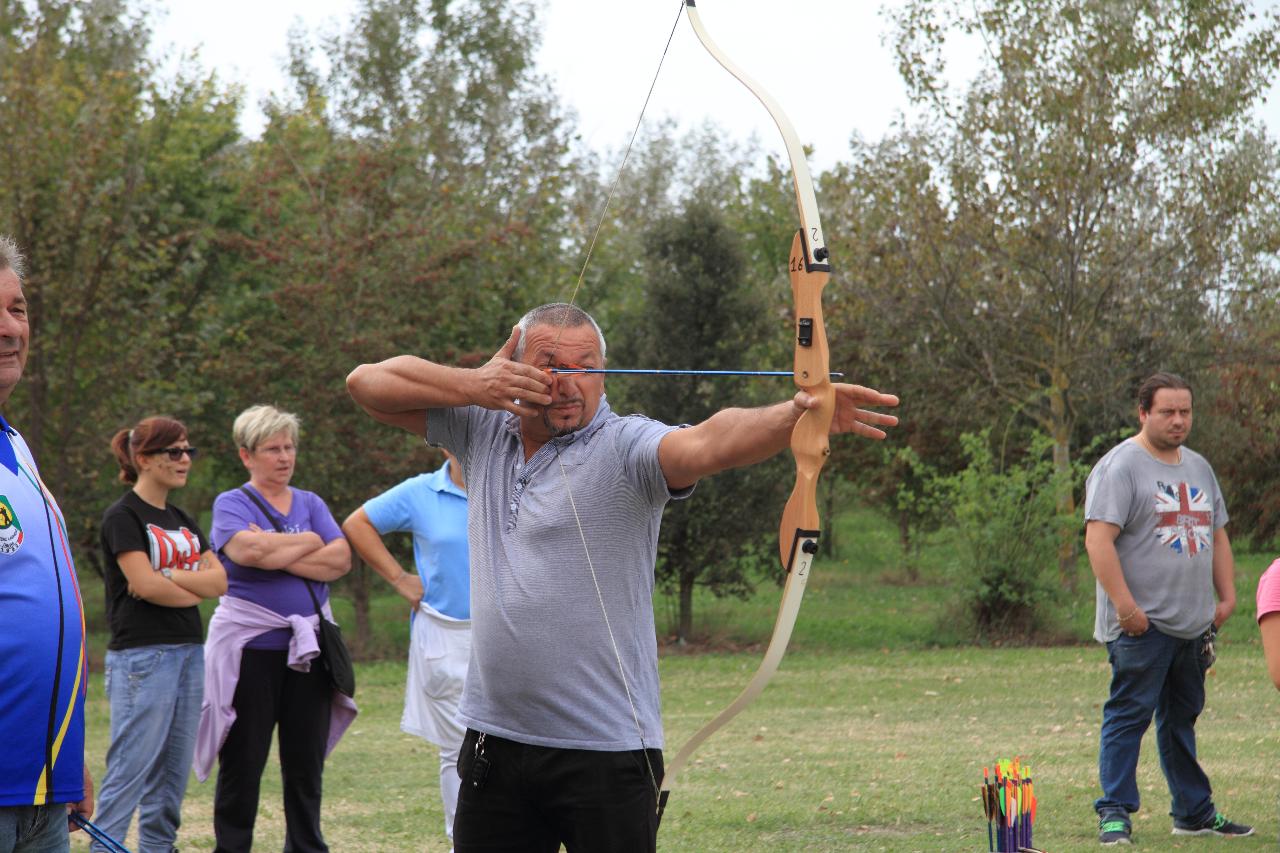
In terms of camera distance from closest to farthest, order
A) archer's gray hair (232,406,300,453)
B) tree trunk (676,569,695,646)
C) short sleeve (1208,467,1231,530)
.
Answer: archer's gray hair (232,406,300,453) → short sleeve (1208,467,1231,530) → tree trunk (676,569,695,646)

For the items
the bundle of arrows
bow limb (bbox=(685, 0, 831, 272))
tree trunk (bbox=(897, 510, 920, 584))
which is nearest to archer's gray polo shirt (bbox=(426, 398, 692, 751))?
bow limb (bbox=(685, 0, 831, 272))

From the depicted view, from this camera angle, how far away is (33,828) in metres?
2.31

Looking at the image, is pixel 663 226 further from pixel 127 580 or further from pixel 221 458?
pixel 127 580

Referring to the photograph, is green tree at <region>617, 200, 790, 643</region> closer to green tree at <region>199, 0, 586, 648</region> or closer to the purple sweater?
green tree at <region>199, 0, 586, 648</region>

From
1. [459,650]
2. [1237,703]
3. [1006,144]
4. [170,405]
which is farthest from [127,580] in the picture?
[1006,144]

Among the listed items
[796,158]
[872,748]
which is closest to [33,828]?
[796,158]

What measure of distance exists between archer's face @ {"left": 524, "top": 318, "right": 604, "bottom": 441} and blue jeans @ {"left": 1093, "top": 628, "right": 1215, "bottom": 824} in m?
3.12

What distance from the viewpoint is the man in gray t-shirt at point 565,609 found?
2668 millimetres

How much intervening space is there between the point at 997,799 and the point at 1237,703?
6.09 metres

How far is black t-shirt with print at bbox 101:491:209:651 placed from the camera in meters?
4.63

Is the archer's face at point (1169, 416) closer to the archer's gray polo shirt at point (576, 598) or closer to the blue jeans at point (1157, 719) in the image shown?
the blue jeans at point (1157, 719)

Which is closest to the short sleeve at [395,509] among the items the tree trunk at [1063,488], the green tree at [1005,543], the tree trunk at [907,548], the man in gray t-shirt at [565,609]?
the man in gray t-shirt at [565,609]

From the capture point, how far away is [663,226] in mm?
13305

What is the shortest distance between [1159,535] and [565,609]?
11.0 ft
